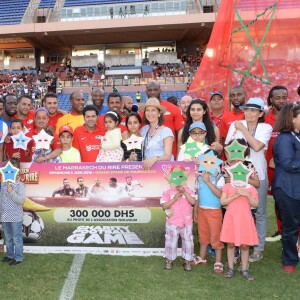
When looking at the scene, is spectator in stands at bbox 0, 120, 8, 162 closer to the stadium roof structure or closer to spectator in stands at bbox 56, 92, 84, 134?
spectator in stands at bbox 56, 92, 84, 134

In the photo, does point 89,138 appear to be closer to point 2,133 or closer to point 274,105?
point 2,133

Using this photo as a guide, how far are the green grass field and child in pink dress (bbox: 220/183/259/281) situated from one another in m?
0.21

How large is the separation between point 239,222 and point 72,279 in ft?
5.49

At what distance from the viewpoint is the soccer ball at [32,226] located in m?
4.38

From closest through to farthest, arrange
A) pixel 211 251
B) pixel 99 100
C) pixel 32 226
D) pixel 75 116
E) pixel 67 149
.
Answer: pixel 32 226 → pixel 211 251 → pixel 67 149 → pixel 75 116 → pixel 99 100

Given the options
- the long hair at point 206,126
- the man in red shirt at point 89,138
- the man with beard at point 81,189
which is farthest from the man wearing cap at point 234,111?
the man with beard at point 81,189

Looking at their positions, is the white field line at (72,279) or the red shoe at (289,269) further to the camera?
the red shoe at (289,269)

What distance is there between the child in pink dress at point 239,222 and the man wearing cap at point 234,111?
99 cm

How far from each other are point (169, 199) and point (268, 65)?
230cm

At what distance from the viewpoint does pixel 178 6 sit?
32375mm

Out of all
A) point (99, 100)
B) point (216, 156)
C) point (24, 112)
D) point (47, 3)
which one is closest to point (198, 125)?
point (216, 156)

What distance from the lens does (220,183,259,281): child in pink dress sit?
378cm

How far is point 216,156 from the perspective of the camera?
3932 mm

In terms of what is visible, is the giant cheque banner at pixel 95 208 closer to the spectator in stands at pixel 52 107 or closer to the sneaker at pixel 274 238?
the spectator in stands at pixel 52 107
